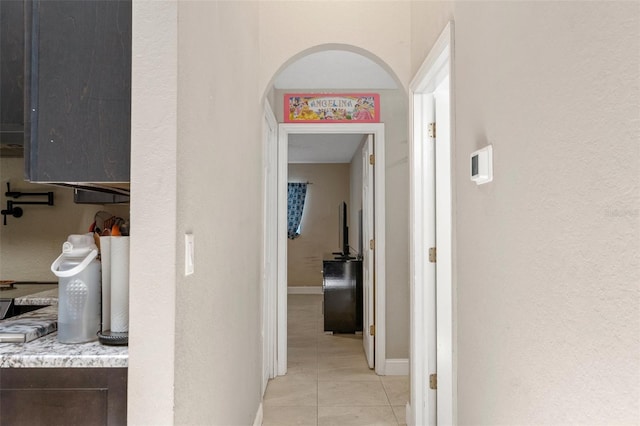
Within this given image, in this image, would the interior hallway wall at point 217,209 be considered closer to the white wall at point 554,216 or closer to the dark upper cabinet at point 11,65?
the dark upper cabinet at point 11,65

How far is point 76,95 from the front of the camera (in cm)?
115

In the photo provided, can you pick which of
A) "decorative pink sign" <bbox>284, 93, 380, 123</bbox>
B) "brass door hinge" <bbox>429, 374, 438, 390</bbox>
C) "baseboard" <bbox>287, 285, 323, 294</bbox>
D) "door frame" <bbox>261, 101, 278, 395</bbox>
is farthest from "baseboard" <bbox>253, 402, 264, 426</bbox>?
"baseboard" <bbox>287, 285, 323, 294</bbox>

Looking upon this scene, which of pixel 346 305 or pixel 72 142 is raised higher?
pixel 72 142

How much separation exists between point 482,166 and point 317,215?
7077 millimetres

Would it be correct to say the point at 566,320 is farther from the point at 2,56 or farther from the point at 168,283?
the point at 2,56

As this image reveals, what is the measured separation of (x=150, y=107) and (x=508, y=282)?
1.04m

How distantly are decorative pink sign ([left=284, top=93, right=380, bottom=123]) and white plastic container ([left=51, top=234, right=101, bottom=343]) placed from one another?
2575 millimetres

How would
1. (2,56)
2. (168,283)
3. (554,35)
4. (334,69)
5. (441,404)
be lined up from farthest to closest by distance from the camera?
1. (334,69)
2. (441,404)
3. (2,56)
4. (168,283)
5. (554,35)

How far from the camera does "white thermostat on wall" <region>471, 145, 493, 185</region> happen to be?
126cm

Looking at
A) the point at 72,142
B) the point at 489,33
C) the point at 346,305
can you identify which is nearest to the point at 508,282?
the point at 489,33

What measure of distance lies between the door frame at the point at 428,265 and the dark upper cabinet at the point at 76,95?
1.60m

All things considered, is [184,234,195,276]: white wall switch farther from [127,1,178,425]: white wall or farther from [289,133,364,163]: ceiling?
[289,133,364,163]: ceiling

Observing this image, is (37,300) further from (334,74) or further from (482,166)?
(334,74)

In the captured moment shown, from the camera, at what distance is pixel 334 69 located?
3.33m
